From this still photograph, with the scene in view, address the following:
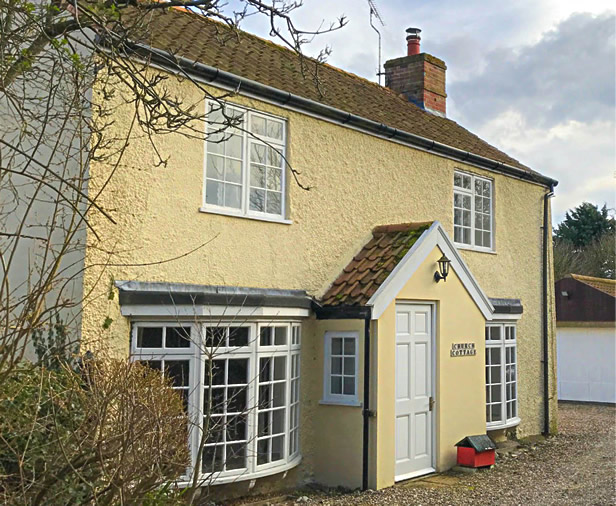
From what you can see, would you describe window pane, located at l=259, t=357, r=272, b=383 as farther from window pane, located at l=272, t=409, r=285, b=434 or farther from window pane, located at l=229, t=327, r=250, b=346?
window pane, located at l=272, t=409, r=285, b=434

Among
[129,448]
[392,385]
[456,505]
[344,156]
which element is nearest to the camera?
[129,448]

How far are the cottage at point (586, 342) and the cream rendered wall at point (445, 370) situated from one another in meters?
11.7

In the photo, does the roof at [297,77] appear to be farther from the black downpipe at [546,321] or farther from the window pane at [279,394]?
the window pane at [279,394]

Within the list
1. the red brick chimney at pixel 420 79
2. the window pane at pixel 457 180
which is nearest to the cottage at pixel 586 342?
the red brick chimney at pixel 420 79

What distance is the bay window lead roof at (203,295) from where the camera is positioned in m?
8.59

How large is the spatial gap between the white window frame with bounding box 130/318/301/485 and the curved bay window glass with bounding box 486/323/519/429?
5.30 meters

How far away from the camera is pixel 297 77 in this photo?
1224cm

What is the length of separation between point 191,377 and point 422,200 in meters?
5.99

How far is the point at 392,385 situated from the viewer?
1054 cm

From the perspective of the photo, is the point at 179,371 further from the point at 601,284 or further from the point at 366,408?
the point at 601,284

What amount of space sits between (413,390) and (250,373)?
2.90 metres

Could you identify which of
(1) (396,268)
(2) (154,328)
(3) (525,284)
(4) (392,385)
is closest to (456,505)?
(4) (392,385)

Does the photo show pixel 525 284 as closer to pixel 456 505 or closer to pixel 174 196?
pixel 456 505

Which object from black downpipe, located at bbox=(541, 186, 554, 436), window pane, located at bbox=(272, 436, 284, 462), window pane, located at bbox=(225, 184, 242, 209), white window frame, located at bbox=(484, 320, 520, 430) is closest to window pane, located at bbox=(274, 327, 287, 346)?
window pane, located at bbox=(272, 436, 284, 462)
